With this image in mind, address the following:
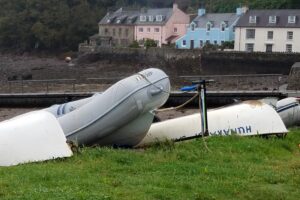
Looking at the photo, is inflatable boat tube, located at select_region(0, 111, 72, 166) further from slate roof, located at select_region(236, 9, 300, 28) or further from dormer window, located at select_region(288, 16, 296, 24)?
dormer window, located at select_region(288, 16, 296, 24)

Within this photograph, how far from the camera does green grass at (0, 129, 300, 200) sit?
6121 millimetres

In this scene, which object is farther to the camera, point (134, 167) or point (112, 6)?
point (112, 6)

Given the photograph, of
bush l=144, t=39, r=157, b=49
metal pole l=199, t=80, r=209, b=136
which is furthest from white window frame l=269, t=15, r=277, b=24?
metal pole l=199, t=80, r=209, b=136

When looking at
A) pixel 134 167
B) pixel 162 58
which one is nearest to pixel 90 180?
pixel 134 167

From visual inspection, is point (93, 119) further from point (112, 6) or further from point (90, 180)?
point (112, 6)

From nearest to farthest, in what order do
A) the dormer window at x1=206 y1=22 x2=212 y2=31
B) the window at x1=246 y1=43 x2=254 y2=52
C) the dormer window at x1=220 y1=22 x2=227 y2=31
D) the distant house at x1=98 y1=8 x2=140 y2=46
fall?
the window at x1=246 y1=43 x2=254 y2=52 < the dormer window at x1=220 y1=22 x2=227 y2=31 < the dormer window at x1=206 y1=22 x2=212 y2=31 < the distant house at x1=98 y1=8 x2=140 y2=46

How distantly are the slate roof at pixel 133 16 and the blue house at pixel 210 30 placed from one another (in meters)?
6.96

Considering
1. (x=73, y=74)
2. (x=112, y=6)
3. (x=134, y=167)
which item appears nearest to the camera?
(x=134, y=167)

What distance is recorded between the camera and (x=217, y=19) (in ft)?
221

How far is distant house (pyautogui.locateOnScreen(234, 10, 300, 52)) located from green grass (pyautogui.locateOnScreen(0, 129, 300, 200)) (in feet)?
169

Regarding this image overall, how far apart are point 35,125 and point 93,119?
5.30 feet

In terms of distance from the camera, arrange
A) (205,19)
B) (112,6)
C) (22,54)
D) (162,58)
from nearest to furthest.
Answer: (162,58)
(205,19)
(22,54)
(112,6)

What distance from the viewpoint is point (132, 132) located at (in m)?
10.3

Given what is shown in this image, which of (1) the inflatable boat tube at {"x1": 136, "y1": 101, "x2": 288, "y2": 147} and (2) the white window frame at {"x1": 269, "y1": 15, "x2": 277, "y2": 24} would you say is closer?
(1) the inflatable boat tube at {"x1": 136, "y1": 101, "x2": 288, "y2": 147}
